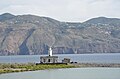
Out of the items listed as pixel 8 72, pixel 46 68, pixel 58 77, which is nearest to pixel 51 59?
pixel 46 68

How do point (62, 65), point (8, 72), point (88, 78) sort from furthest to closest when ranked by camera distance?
point (62, 65)
point (8, 72)
point (88, 78)

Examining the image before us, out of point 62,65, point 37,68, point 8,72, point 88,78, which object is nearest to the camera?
point 88,78

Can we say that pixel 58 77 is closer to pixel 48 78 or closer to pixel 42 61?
pixel 48 78

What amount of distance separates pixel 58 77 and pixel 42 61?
3492 cm

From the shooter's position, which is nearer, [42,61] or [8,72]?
[8,72]

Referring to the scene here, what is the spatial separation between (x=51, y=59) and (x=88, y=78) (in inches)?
1441

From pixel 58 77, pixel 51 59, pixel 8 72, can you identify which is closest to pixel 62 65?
pixel 51 59

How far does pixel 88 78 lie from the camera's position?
67250 mm

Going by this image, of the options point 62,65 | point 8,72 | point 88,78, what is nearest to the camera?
point 88,78

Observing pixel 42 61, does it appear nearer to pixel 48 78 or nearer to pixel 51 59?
pixel 51 59

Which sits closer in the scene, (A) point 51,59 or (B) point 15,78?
(B) point 15,78

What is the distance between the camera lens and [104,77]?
68625 mm

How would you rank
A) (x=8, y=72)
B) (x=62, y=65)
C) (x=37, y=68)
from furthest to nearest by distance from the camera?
(x=62, y=65) < (x=37, y=68) < (x=8, y=72)

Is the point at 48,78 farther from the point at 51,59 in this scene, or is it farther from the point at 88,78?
the point at 51,59
